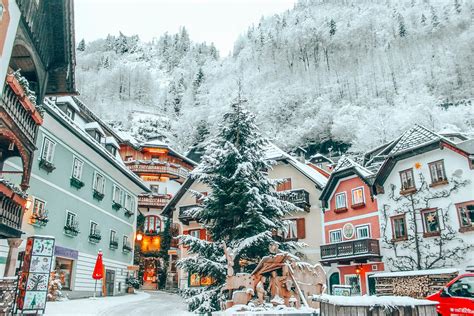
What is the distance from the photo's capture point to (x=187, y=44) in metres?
131

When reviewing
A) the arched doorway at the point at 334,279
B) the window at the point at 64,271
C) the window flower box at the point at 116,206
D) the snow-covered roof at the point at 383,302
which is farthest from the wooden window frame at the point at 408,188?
the window at the point at 64,271

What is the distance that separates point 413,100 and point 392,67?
17415 mm

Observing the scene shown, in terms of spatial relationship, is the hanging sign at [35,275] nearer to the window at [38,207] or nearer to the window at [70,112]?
the window at [38,207]

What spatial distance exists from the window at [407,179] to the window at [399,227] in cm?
189

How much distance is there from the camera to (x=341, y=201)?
2930 centimetres

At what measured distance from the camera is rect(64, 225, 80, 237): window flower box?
21969 mm

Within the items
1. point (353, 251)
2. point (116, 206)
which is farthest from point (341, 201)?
point (116, 206)

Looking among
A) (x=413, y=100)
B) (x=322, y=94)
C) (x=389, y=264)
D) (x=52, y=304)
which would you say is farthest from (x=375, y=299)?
(x=322, y=94)

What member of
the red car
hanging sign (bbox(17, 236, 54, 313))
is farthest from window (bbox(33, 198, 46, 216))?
the red car

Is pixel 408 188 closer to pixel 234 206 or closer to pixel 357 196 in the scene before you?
pixel 357 196

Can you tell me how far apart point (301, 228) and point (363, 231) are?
16.1 ft

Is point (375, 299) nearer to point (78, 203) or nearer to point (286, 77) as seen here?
point (78, 203)

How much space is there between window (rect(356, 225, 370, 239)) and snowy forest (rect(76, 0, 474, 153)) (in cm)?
3301

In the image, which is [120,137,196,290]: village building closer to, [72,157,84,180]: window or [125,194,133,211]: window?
[125,194,133,211]: window
